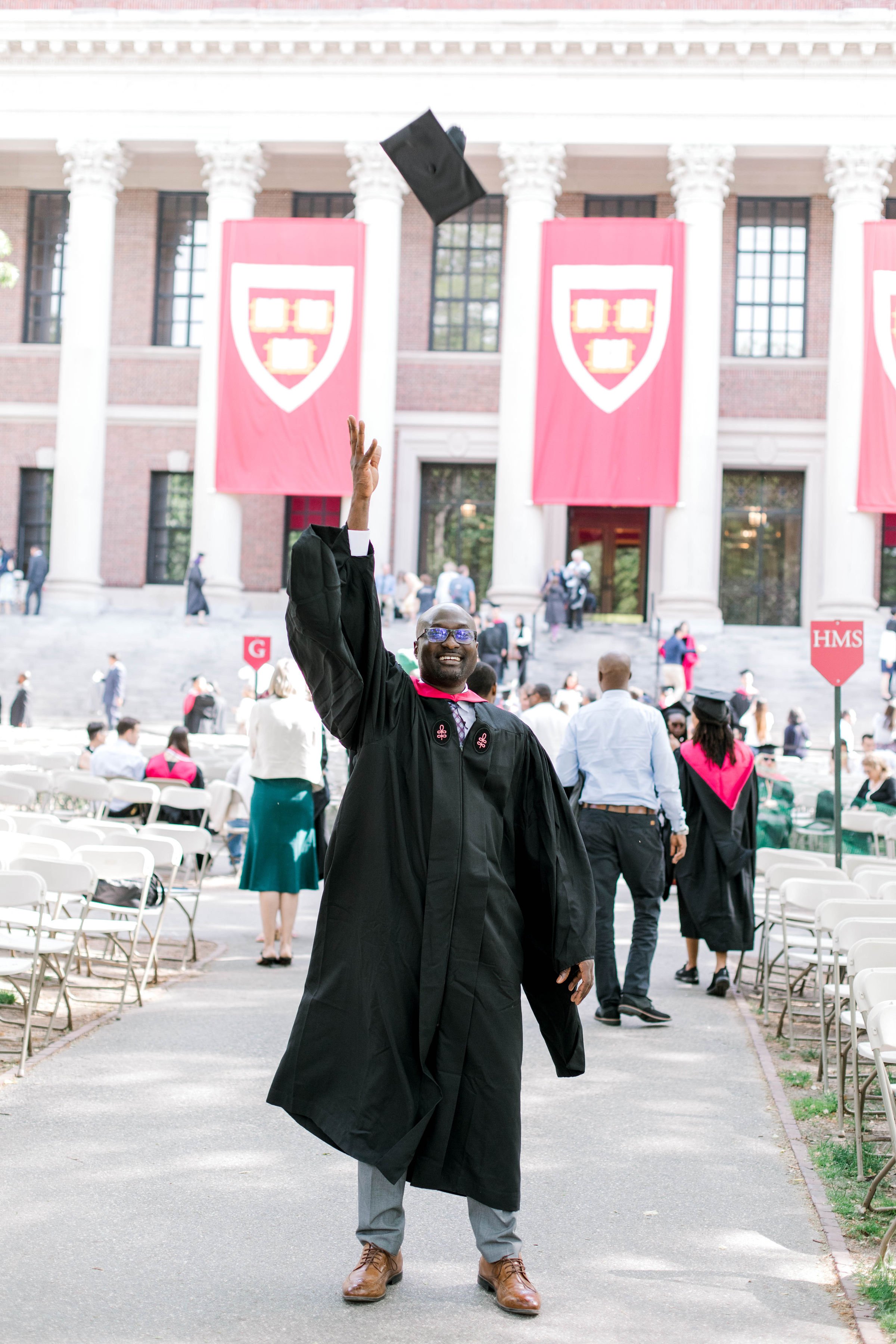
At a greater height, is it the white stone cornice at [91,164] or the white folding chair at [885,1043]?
the white stone cornice at [91,164]

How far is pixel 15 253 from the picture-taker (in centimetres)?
3241

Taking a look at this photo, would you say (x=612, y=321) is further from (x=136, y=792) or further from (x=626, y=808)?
(x=626, y=808)

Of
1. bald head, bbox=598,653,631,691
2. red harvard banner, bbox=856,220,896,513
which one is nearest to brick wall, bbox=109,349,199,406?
red harvard banner, bbox=856,220,896,513

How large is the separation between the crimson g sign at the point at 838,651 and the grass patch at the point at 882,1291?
7783mm

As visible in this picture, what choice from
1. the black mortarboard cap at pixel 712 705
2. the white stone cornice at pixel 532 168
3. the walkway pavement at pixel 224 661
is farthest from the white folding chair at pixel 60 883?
the white stone cornice at pixel 532 168

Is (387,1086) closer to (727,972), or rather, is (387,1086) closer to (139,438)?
(727,972)

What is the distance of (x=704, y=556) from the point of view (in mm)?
27703

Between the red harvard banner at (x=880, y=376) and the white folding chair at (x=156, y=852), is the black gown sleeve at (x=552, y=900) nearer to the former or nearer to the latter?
the white folding chair at (x=156, y=852)

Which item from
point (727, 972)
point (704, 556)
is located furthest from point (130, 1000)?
point (704, 556)

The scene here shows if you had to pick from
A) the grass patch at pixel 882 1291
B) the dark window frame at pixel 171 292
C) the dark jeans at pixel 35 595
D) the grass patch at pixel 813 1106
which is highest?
the dark window frame at pixel 171 292

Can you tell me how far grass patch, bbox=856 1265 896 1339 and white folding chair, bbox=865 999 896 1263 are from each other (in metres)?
0.10

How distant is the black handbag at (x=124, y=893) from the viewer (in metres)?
8.66

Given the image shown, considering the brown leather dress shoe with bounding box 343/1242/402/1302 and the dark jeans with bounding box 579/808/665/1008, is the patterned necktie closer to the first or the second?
the brown leather dress shoe with bounding box 343/1242/402/1302

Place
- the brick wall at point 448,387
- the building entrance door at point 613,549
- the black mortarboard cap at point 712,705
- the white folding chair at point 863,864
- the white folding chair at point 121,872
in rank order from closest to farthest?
the white folding chair at point 121,872 → the black mortarboard cap at point 712,705 → the white folding chair at point 863,864 → the brick wall at point 448,387 → the building entrance door at point 613,549
